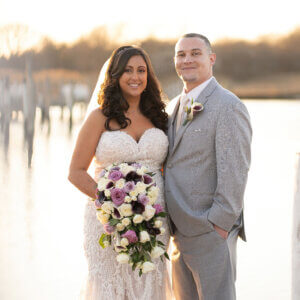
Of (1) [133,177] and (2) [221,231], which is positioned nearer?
(1) [133,177]

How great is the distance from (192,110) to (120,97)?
43 centimetres

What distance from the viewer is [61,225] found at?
7.52m

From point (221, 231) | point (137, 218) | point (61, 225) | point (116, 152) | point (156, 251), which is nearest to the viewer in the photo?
point (137, 218)

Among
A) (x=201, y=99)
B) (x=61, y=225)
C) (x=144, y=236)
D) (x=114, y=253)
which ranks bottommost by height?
(x=61, y=225)

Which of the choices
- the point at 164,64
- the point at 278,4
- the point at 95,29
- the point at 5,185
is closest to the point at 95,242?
the point at 164,64

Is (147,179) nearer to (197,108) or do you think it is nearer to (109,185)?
(109,185)

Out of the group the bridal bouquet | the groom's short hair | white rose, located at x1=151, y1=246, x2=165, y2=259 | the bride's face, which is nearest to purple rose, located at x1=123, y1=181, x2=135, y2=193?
the bridal bouquet

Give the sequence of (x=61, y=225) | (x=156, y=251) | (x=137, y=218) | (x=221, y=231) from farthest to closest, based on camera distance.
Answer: (x=61, y=225), (x=221, y=231), (x=156, y=251), (x=137, y=218)

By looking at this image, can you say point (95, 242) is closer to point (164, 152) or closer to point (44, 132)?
point (164, 152)

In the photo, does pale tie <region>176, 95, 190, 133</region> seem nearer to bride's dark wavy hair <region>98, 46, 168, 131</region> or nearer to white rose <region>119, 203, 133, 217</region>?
bride's dark wavy hair <region>98, 46, 168, 131</region>

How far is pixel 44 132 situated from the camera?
12914 millimetres

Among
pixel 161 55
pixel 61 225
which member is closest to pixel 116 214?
pixel 61 225

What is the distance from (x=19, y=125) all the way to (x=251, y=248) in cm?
563

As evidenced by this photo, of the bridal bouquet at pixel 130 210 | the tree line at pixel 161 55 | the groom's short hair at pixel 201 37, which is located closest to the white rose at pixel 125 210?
the bridal bouquet at pixel 130 210
